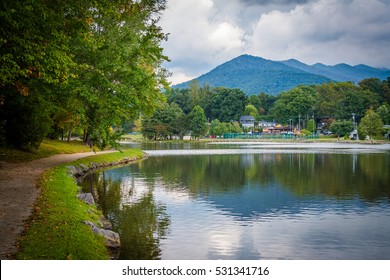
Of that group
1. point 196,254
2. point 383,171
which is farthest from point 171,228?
point 383,171

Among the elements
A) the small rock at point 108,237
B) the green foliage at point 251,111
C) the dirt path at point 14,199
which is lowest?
the small rock at point 108,237

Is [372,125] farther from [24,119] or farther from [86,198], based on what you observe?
[86,198]

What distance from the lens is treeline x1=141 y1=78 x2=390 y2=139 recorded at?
426ft

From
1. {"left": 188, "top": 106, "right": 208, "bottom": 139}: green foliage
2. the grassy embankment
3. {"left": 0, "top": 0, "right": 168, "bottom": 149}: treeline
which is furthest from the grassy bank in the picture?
{"left": 188, "top": 106, "right": 208, "bottom": 139}: green foliage

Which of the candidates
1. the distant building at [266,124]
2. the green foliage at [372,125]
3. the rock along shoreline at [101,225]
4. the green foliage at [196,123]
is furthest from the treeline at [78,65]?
the distant building at [266,124]

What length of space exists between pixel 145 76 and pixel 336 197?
669 inches

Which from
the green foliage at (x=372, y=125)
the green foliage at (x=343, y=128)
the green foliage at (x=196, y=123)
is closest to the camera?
the green foliage at (x=372, y=125)

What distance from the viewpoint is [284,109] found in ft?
566

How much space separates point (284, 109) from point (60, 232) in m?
166

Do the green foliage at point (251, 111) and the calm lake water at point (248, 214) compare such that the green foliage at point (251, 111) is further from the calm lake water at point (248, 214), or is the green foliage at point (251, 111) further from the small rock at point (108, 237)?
the small rock at point (108, 237)

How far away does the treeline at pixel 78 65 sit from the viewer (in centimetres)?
1402

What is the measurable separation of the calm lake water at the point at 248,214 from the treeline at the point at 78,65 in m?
5.45

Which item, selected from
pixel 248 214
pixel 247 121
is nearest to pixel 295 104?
pixel 247 121
